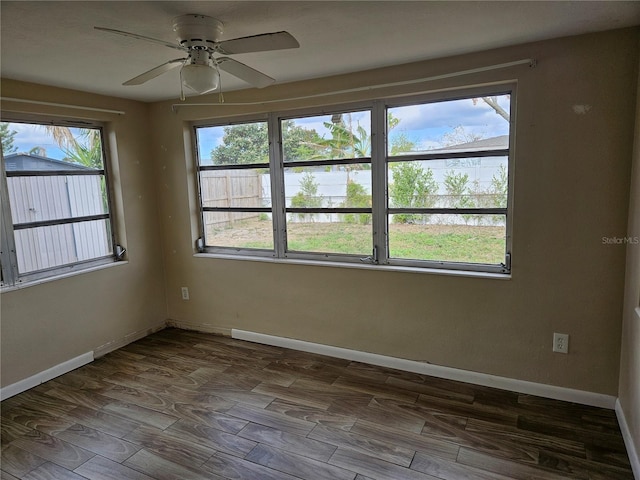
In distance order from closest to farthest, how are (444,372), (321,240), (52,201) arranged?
(444,372) < (52,201) < (321,240)

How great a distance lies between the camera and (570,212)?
242 centimetres

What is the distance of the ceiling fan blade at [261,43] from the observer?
65.7 inches

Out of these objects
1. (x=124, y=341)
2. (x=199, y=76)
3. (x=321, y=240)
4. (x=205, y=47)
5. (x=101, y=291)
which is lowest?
(x=124, y=341)

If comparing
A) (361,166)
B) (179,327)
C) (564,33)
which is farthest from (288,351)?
(564,33)

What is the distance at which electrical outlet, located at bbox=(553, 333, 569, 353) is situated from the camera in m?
2.53

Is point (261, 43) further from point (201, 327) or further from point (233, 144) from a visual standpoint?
point (201, 327)

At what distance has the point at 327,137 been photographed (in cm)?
325

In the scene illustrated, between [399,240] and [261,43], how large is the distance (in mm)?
1800

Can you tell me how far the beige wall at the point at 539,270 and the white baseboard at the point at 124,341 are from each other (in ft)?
5.29

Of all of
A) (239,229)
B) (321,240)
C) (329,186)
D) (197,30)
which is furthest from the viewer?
(239,229)

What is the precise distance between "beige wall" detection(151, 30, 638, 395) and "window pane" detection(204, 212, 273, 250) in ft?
1.58

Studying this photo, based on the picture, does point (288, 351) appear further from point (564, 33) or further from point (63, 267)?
point (564, 33)

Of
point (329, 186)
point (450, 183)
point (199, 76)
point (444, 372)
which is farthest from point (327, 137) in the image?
point (444, 372)

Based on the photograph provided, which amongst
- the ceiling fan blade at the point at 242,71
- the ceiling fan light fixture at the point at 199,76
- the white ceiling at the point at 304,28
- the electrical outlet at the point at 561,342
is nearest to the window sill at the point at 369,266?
the electrical outlet at the point at 561,342
